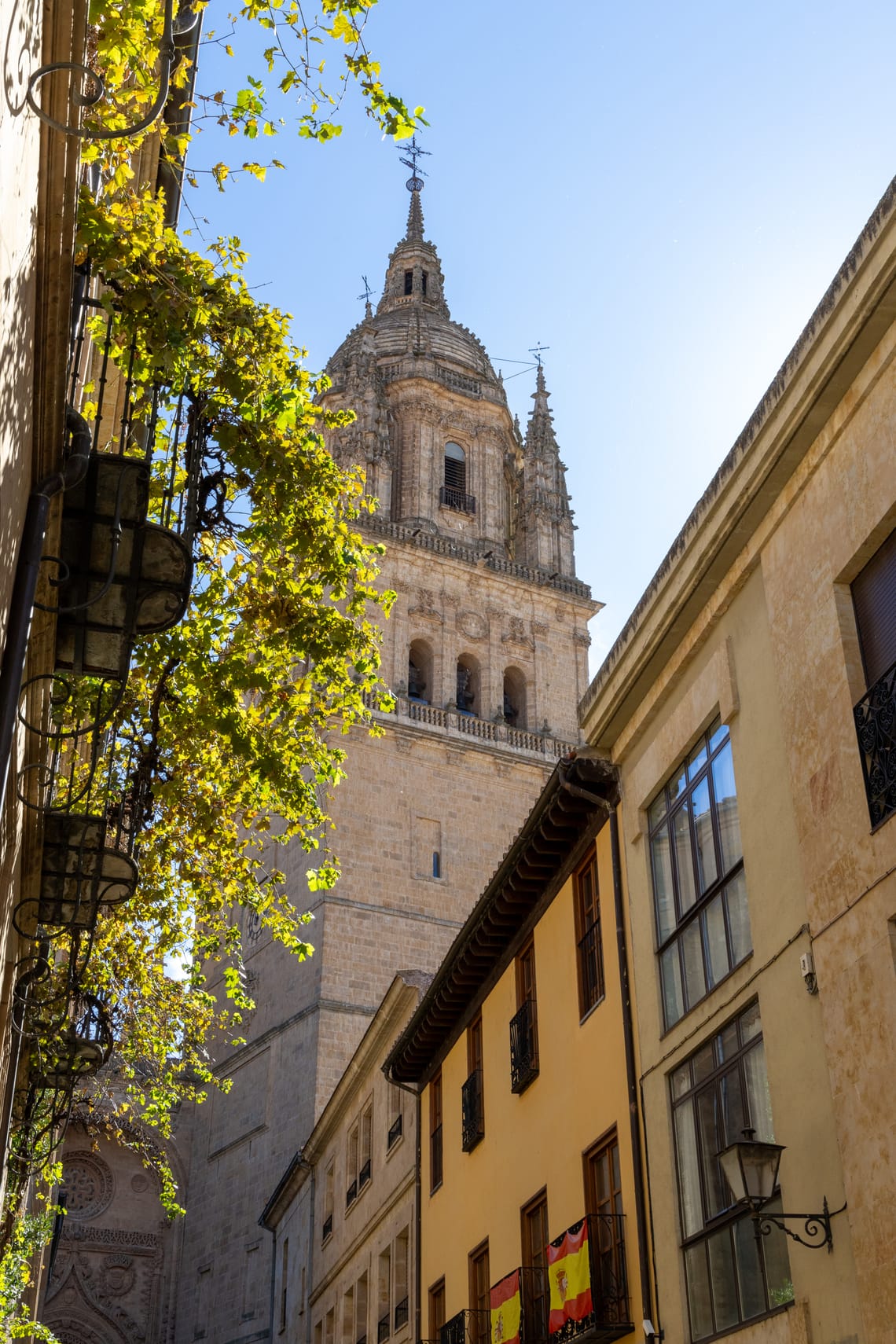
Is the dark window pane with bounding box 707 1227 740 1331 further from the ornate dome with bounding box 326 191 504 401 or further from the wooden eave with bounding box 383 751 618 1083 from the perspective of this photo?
the ornate dome with bounding box 326 191 504 401

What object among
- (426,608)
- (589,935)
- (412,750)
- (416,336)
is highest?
(416,336)

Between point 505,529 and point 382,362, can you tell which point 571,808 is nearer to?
point 505,529

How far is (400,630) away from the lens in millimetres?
41531

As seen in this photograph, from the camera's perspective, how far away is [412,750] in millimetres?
39344

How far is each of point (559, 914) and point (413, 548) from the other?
2958 cm

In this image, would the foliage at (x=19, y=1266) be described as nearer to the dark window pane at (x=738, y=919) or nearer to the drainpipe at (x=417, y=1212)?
the drainpipe at (x=417, y=1212)

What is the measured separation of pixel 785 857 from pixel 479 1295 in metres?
8.22

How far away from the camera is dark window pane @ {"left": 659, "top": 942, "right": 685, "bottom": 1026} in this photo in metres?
11.1

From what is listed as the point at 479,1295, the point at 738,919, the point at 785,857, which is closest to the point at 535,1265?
the point at 479,1295

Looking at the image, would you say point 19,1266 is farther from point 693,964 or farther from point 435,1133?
point 693,964

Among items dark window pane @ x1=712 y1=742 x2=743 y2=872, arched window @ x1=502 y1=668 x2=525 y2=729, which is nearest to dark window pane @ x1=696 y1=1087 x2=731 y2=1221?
dark window pane @ x1=712 y1=742 x2=743 y2=872

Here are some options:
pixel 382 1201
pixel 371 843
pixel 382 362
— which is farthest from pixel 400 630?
pixel 382 1201

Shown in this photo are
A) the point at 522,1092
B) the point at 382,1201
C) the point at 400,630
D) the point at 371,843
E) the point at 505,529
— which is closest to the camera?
the point at 522,1092

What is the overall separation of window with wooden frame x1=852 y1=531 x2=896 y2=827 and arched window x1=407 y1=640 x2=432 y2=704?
32666 mm
